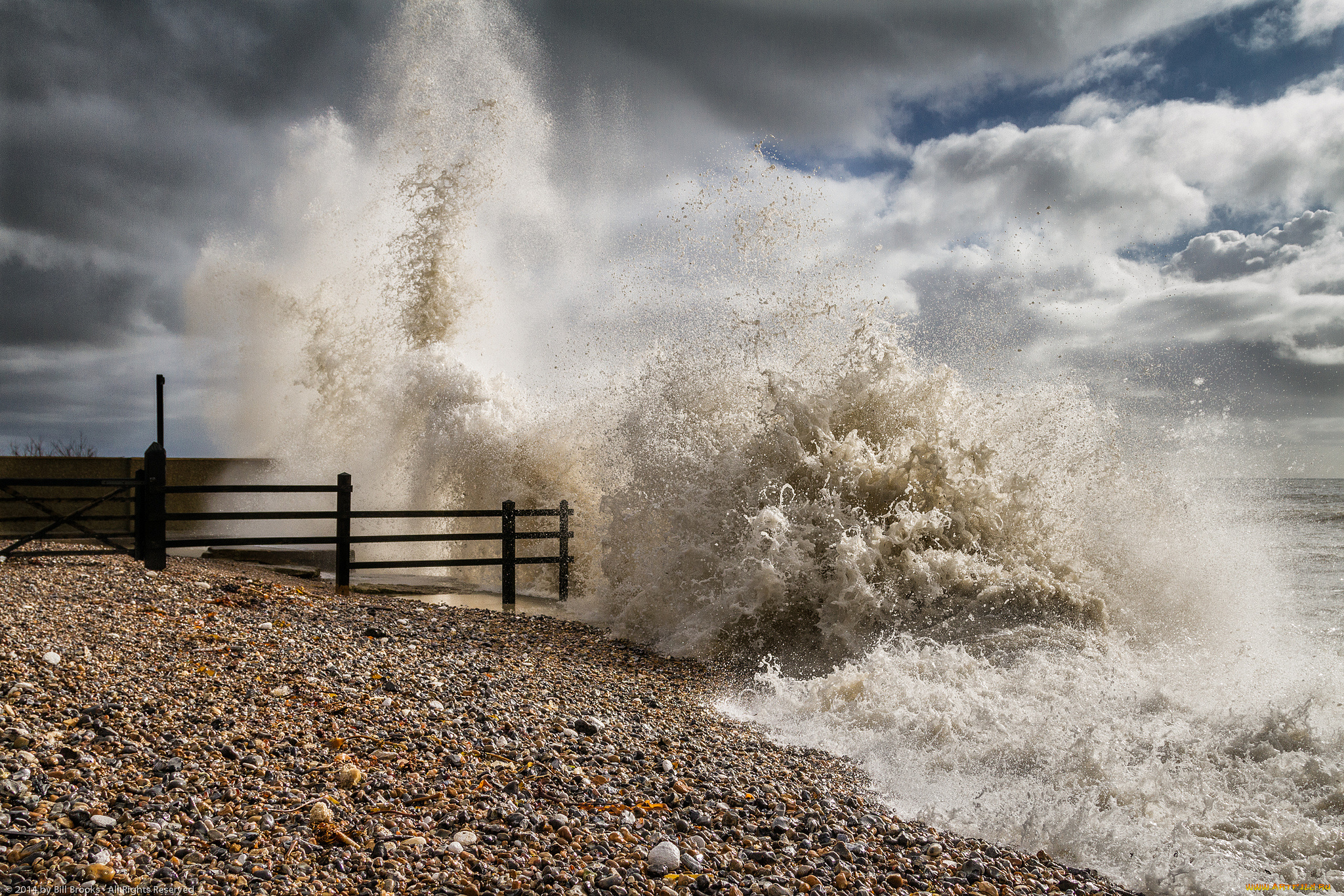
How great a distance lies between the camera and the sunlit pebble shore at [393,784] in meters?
2.73

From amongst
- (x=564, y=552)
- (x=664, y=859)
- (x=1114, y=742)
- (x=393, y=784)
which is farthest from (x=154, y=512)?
(x=1114, y=742)

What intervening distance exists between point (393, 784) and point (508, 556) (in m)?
6.02

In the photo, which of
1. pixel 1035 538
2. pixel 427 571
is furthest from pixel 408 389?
pixel 1035 538

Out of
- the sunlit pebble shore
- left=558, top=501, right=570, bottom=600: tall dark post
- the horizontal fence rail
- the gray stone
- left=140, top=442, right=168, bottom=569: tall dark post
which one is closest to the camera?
the sunlit pebble shore

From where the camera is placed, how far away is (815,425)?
8.08 m

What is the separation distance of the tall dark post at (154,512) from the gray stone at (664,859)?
24.2ft

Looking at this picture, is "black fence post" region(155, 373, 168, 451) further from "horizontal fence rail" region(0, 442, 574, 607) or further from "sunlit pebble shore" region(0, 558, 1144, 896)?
"sunlit pebble shore" region(0, 558, 1144, 896)

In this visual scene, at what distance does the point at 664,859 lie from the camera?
9.56 ft

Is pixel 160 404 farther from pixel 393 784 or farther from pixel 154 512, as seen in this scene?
pixel 393 784

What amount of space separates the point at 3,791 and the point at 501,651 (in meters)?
3.58

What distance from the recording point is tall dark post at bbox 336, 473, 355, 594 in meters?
8.54

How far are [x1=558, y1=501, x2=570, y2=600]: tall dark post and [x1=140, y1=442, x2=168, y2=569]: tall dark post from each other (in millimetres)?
4478

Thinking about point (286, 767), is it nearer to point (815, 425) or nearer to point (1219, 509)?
point (815, 425)

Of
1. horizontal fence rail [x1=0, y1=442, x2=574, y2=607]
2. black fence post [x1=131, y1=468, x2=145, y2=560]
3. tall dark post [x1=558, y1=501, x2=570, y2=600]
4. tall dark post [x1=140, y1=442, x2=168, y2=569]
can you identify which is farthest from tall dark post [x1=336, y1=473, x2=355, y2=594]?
tall dark post [x1=558, y1=501, x2=570, y2=600]
